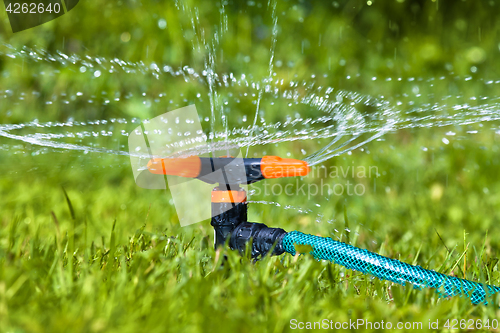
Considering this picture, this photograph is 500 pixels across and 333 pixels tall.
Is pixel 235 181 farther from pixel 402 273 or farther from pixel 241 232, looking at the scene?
pixel 402 273

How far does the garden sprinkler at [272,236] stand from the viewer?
94cm

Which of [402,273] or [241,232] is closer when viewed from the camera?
[402,273]

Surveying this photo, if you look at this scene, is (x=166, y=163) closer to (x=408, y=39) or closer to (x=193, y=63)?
(x=193, y=63)

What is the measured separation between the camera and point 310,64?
2.55 m

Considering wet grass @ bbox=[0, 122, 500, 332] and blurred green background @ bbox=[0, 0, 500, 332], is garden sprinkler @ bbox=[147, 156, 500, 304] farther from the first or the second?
blurred green background @ bbox=[0, 0, 500, 332]

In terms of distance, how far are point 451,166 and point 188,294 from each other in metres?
1.96

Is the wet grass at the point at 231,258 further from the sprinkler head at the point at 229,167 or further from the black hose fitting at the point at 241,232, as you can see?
the sprinkler head at the point at 229,167

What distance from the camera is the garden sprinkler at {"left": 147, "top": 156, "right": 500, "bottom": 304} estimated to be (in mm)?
939

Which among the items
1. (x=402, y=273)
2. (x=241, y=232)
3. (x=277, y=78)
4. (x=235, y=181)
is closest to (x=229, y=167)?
(x=235, y=181)

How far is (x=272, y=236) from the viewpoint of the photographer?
1.04 meters

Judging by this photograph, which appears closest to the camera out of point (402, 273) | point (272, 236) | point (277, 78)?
point (402, 273)

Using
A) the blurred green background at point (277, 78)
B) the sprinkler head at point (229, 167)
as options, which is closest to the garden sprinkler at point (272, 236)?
the sprinkler head at point (229, 167)

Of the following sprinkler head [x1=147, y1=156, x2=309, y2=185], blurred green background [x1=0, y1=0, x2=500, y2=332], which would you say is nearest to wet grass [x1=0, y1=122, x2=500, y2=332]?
blurred green background [x1=0, y1=0, x2=500, y2=332]

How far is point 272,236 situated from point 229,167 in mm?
210
